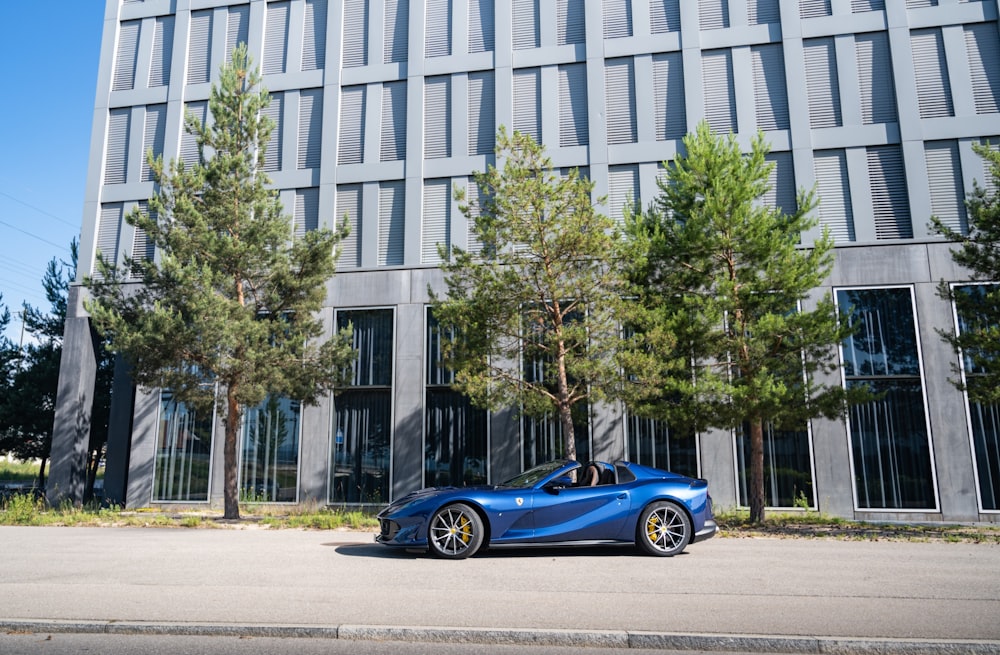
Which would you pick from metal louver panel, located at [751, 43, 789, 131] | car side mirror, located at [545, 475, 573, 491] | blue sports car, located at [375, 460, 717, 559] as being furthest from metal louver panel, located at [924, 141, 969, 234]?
car side mirror, located at [545, 475, 573, 491]

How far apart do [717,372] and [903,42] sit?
12.1m

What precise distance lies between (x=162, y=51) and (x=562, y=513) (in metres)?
22.2

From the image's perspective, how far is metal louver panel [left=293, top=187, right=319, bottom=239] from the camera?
69.2ft

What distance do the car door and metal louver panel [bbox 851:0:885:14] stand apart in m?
17.8

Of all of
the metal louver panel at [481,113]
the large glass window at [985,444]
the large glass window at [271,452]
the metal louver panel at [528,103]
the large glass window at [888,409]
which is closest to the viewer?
the large glass window at [985,444]

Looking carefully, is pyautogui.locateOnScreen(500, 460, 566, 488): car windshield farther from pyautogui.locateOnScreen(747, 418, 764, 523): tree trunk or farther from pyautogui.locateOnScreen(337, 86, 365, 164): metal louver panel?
pyautogui.locateOnScreen(337, 86, 365, 164): metal louver panel

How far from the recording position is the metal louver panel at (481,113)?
2070 cm

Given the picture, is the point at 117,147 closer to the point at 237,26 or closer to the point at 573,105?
the point at 237,26

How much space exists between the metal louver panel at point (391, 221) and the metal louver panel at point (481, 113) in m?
2.55

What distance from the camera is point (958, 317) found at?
17516 mm

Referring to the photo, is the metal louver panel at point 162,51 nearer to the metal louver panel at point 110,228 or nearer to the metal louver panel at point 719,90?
the metal louver panel at point 110,228

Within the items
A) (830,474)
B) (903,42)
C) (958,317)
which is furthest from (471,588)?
(903,42)

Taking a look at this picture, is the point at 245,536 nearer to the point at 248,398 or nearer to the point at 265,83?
the point at 248,398

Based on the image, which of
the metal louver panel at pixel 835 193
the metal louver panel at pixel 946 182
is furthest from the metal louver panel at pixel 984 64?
the metal louver panel at pixel 835 193
